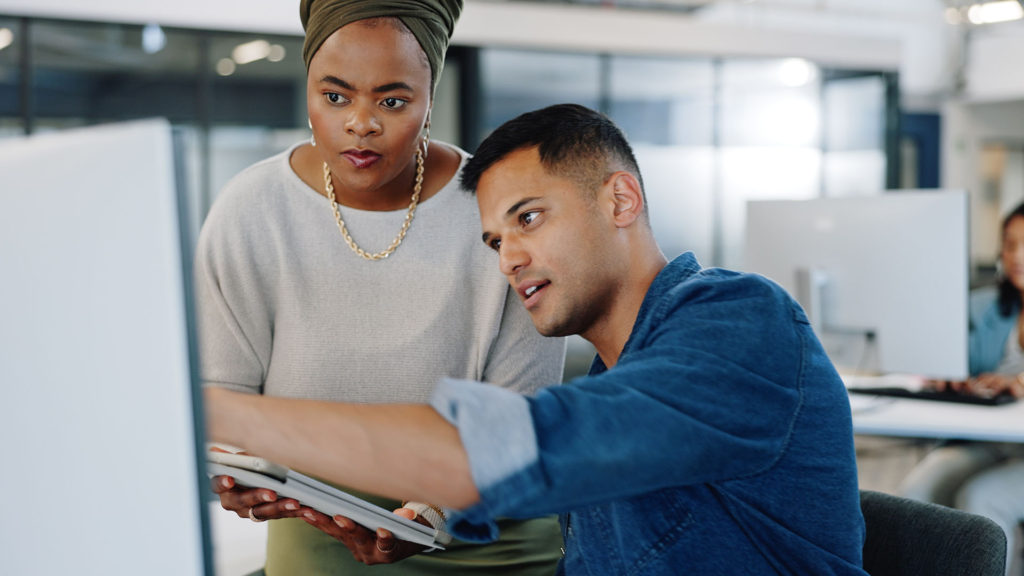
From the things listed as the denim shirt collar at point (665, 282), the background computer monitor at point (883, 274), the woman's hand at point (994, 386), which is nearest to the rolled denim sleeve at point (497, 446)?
the denim shirt collar at point (665, 282)

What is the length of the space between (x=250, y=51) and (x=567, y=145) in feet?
18.9

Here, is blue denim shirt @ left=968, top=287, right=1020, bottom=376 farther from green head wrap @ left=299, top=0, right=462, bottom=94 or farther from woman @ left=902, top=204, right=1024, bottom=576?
green head wrap @ left=299, top=0, right=462, bottom=94

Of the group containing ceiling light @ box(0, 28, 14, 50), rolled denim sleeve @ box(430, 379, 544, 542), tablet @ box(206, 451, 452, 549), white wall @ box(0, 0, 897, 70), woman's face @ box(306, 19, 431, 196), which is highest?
white wall @ box(0, 0, 897, 70)

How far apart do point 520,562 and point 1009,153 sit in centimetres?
1166

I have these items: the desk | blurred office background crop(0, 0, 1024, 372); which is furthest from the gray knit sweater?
blurred office background crop(0, 0, 1024, 372)

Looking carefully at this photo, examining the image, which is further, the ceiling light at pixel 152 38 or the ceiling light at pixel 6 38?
the ceiling light at pixel 152 38

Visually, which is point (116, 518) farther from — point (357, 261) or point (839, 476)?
point (357, 261)

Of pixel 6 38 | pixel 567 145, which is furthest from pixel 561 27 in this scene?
pixel 567 145

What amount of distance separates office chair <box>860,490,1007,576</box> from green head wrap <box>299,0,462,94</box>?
0.93m

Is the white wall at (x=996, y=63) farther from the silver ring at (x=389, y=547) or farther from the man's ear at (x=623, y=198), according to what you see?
the silver ring at (x=389, y=547)

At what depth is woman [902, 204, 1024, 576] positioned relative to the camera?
2941 millimetres

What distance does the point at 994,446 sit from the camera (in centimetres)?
331

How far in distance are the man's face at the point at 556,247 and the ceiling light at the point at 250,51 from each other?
569 centimetres

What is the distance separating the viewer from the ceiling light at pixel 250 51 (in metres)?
6.43
